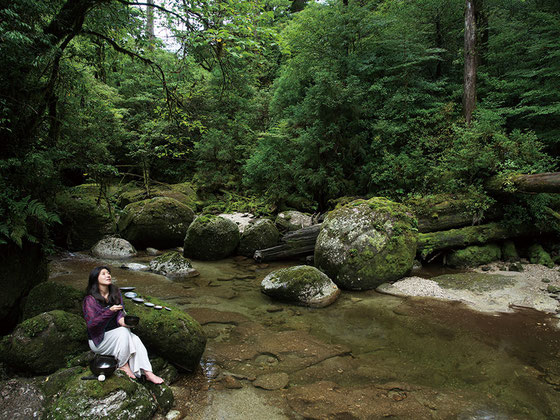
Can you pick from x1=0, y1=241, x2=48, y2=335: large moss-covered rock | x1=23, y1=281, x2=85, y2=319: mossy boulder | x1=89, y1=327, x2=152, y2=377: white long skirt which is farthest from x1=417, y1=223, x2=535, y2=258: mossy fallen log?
x1=0, y1=241, x2=48, y2=335: large moss-covered rock

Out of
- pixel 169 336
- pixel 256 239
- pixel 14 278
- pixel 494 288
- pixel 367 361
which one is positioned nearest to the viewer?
pixel 169 336

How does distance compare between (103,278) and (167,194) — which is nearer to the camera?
(103,278)

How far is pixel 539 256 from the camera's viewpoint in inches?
322

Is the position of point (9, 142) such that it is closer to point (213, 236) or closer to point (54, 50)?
point (54, 50)

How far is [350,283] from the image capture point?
24.2 ft

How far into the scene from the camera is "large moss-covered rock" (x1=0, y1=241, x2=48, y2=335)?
4.79 metres

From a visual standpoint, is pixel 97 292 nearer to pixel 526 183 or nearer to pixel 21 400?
pixel 21 400

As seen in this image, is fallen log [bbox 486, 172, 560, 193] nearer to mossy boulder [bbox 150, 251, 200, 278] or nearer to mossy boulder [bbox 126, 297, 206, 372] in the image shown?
mossy boulder [bbox 126, 297, 206, 372]

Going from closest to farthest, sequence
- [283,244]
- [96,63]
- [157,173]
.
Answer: [96,63] → [283,244] → [157,173]

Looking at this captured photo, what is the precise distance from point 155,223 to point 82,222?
2477 mm

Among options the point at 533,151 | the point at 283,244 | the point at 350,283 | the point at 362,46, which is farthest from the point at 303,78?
the point at 350,283

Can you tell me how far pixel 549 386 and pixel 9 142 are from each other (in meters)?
7.91

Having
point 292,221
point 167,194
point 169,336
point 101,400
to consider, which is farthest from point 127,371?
point 167,194

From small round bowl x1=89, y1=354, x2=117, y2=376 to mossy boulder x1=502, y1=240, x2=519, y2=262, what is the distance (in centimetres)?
939
